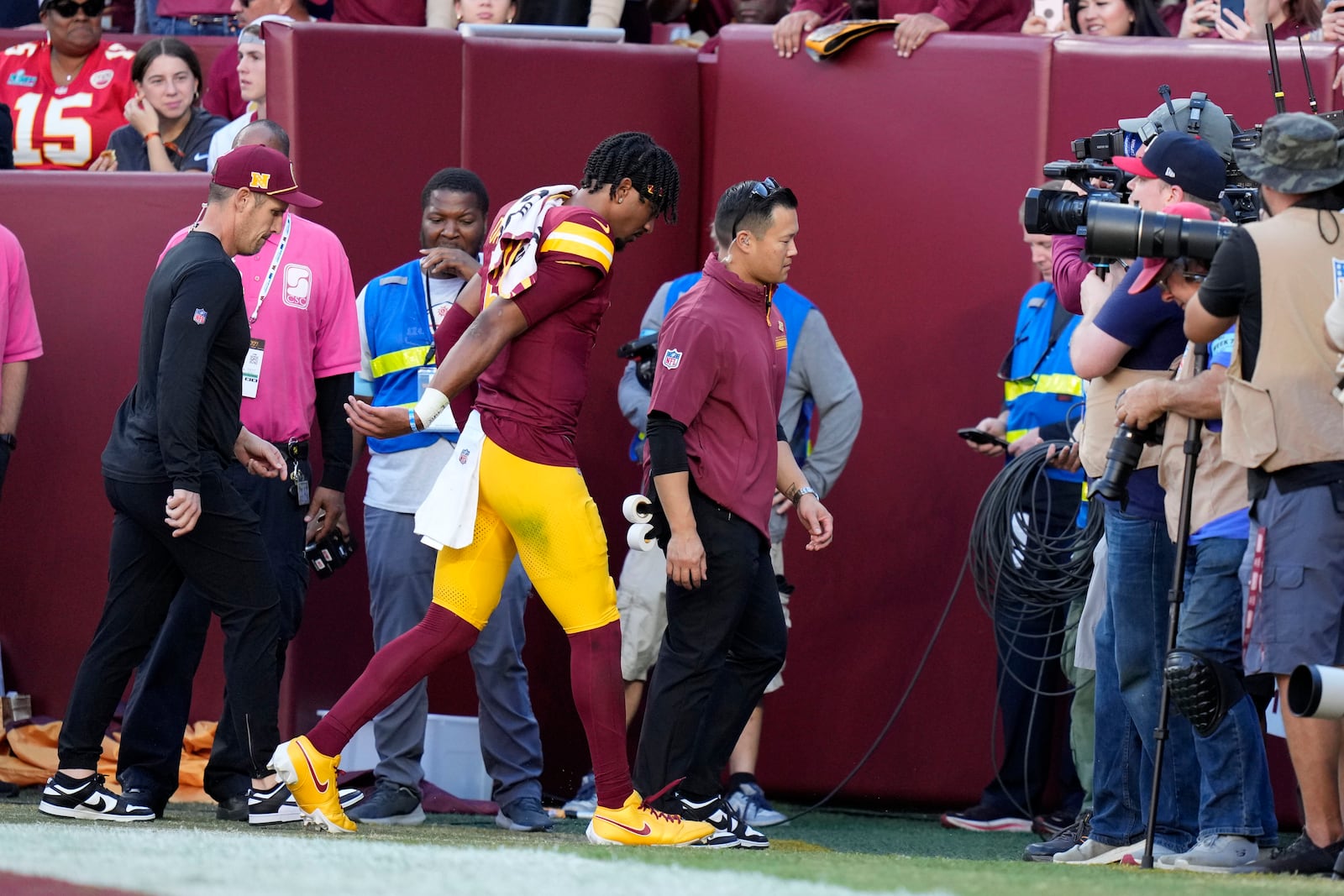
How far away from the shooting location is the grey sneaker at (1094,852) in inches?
204

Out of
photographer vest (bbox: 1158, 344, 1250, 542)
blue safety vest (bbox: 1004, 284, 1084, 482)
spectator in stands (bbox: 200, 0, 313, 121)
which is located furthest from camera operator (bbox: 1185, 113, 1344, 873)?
spectator in stands (bbox: 200, 0, 313, 121)

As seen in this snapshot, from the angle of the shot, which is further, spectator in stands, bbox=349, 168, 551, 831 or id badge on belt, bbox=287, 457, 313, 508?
spectator in stands, bbox=349, 168, 551, 831

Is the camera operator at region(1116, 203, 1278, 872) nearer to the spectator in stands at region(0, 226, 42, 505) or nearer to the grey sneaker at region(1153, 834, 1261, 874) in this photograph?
the grey sneaker at region(1153, 834, 1261, 874)

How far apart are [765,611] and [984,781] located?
230cm

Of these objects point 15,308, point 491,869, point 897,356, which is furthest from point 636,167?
point 15,308

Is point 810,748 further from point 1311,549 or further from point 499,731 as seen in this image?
point 1311,549

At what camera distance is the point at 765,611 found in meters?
5.38

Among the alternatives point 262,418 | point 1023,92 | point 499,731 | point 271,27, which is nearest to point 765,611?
point 499,731

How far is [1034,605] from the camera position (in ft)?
21.4

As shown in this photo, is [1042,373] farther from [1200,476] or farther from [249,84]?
[249,84]

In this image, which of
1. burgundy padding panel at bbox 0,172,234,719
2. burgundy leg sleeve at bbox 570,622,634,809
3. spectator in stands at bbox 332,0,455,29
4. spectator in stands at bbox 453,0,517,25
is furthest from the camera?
spectator in stands at bbox 332,0,455,29

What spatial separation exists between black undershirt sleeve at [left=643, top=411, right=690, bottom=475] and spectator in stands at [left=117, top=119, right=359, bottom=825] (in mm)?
1301

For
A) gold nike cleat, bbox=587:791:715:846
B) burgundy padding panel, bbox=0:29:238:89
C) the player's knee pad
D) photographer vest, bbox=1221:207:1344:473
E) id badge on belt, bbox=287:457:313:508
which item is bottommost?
gold nike cleat, bbox=587:791:715:846

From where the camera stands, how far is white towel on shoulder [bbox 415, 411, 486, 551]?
198 inches
